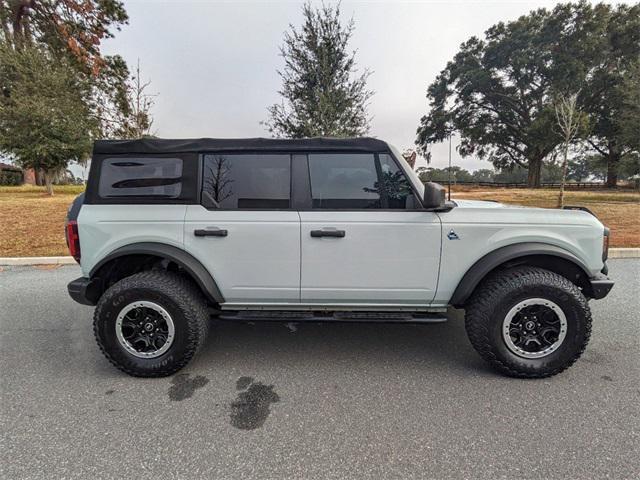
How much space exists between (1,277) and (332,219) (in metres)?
5.71

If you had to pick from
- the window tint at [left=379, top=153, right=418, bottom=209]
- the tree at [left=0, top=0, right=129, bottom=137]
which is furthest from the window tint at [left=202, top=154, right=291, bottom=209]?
the tree at [left=0, top=0, right=129, bottom=137]

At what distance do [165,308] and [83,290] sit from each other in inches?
28.7

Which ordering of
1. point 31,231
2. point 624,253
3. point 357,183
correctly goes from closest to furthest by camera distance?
point 357,183 < point 624,253 < point 31,231

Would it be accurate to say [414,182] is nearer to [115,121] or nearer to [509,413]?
[509,413]

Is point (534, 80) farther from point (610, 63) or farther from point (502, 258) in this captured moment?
point (502, 258)

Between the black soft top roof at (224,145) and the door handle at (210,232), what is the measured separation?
0.65 meters

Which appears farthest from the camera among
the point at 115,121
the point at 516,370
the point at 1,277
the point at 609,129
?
the point at 609,129

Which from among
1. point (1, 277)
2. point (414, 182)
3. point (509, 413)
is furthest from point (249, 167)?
point (1, 277)

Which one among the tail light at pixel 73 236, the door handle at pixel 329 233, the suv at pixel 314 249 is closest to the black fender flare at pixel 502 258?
the suv at pixel 314 249

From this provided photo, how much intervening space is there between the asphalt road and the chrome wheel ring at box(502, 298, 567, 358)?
242 mm

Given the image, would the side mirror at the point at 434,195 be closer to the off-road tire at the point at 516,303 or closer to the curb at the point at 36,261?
the off-road tire at the point at 516,303

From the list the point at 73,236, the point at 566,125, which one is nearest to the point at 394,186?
the point at 73,236

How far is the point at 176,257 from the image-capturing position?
255cm

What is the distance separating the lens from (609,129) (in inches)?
1251
